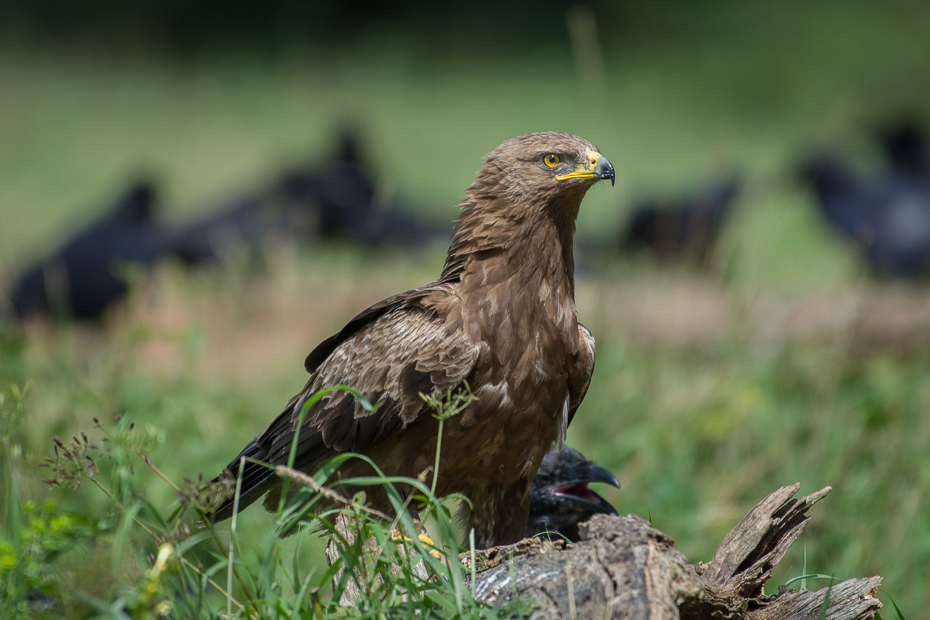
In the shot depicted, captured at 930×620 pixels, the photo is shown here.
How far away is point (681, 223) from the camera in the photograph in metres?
8.75

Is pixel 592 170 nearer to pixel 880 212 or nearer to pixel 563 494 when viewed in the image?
pixel 563 494

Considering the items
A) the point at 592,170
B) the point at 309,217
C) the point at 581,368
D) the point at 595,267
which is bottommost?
the point at 595,267

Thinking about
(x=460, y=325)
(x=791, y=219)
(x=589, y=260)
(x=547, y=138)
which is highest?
(x=547, y=138)

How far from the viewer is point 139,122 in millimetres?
15578

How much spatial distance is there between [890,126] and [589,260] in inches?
204

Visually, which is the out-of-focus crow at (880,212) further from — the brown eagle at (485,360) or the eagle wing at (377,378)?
the eagle wing at (377,378)

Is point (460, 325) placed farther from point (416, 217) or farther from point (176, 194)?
point (176, 194)

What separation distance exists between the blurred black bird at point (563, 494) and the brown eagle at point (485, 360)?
1.01 feet

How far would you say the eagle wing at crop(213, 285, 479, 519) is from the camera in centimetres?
264

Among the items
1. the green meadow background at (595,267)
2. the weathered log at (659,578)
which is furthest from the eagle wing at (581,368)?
the green meadow background at (595,267)

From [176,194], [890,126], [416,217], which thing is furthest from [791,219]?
[176,194]

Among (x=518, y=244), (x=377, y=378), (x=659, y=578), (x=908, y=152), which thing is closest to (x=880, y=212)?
(x=908, y=152)

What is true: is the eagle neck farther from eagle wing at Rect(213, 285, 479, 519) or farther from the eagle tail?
the eagle tail

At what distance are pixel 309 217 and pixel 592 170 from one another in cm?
579
